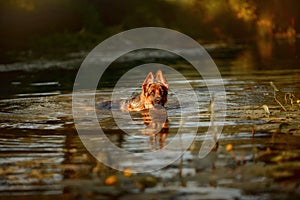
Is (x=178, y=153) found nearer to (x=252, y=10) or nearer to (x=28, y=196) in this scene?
(x=28, y=196)

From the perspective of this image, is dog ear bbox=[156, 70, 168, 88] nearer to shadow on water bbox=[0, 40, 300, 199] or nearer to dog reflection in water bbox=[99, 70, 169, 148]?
dog reflection in water bbox=[99, 70, 169, 148]

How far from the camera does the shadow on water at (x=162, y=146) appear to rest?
7.36 metres

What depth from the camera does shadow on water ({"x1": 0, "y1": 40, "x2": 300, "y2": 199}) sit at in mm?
7355

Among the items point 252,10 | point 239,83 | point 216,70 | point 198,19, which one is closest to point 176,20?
point 198,19

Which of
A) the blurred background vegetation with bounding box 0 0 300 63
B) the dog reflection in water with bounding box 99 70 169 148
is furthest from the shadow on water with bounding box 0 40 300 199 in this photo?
the blurred background vegetation with bounding box 0 0 300 63

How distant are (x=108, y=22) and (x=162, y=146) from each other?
129ft

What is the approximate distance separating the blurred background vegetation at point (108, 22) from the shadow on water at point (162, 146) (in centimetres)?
2422


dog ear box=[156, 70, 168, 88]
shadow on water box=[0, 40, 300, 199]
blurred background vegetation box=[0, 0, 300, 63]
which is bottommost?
shadow on water box=[0, 40, 300, 199]

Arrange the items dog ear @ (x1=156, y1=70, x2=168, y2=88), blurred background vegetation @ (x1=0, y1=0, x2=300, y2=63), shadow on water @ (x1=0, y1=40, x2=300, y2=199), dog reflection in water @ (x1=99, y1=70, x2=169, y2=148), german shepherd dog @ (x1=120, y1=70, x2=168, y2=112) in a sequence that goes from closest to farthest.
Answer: shadow on water @ (x1=0, y1=40, x2=300, y2=199)
dog reflection in water @ (x1=99, y1=70, x2=169, y2=148)
german shepherd dog @ (x1=120, y1=70, x2=168, y2=112)
dog ear @ (x1=156, y1=70, x2=168, y2=88)
blurred background vegetation @ (x1=0, y1=0, x2=300, y2=63)

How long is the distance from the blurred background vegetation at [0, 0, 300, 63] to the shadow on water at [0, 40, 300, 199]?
24218mm

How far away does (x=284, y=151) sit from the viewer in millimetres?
8836

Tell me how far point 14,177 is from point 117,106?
6.96 meters

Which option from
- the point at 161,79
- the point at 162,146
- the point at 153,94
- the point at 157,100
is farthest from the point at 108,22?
the point at 162,146

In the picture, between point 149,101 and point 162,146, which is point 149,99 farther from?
point 162,146
